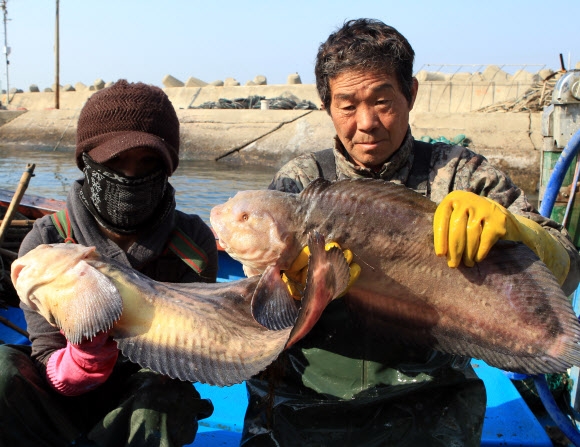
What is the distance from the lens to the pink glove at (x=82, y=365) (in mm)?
2289

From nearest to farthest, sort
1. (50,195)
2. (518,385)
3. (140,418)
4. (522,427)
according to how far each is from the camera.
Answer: (140,418) < (522,427) < (518,385) < (50,195)

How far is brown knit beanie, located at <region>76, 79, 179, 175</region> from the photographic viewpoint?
2770 millimetres

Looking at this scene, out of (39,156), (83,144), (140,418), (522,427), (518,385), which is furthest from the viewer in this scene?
(39,156)

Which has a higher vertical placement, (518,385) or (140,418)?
(140,418)

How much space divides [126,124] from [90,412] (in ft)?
4.76

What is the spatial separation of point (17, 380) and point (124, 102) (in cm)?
143

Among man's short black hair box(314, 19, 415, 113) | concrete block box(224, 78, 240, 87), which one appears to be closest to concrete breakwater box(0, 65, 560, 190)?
concrete block box(224, 78, 240, 87)

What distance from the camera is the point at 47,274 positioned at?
2.06 meters

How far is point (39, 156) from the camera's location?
23516mm

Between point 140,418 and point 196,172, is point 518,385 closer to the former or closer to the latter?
point 140,418

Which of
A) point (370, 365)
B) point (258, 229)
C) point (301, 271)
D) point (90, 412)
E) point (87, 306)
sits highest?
point (258, 229)

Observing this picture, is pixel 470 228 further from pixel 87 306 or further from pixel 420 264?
pixel 87 306

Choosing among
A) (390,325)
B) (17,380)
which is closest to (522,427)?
(390,325)

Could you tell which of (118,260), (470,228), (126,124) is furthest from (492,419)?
(126,124)
